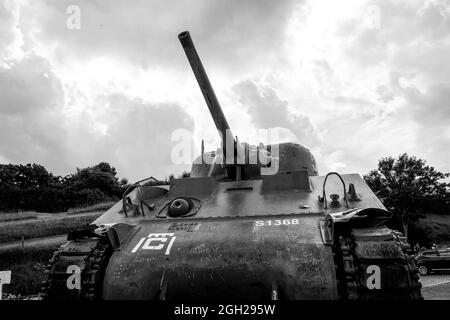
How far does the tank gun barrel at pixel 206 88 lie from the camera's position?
660 cm

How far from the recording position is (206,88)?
22.9 feet

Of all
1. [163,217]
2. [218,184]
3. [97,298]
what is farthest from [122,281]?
[218,184]

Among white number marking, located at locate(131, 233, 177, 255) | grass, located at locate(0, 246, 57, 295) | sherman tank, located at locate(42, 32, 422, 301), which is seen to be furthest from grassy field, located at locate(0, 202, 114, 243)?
white number marking, located at locate(131, 233, 177, 255)

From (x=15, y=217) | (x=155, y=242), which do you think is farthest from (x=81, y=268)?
(x=15, y=217)

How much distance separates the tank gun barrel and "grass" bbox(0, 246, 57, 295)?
14.4m

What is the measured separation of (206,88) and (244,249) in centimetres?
280

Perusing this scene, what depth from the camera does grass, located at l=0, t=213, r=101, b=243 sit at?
952 inches

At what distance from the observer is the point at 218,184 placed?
7.74 metres

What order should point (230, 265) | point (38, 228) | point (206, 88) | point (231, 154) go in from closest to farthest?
1. point (230, 265)
2. point (206, 88)
3. point (231, 154)
4. point (38, 228)

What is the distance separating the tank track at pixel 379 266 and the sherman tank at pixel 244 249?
11mm

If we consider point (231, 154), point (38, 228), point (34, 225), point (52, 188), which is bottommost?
point (38, 228)

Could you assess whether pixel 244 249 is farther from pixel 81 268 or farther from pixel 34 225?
pixel 34 225

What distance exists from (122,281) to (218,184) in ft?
8.97
